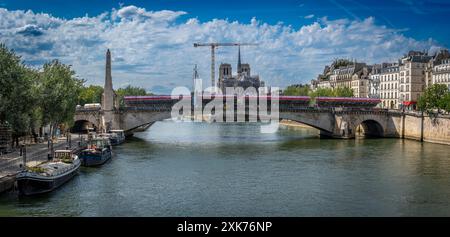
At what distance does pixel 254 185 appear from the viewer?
33.0 m

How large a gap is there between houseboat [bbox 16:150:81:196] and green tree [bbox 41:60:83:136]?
14192 millimetres

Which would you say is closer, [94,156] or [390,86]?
[94,156]

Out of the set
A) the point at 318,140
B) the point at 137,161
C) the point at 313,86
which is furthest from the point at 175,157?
the point at 313,86

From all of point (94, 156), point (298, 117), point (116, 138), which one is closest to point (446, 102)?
point (298, 117)

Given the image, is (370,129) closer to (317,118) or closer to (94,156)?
(317,118)

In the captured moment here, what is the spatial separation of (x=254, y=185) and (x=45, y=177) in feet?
38.6

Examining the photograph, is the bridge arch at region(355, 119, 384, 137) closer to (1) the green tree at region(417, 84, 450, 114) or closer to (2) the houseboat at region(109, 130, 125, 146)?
(1) the green tree at region(417, 84, 450, 114)

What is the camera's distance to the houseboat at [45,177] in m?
28.0

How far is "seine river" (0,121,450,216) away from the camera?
2598cm

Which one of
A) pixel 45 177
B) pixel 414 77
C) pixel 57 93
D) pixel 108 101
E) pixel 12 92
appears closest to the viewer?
pixel 45 177

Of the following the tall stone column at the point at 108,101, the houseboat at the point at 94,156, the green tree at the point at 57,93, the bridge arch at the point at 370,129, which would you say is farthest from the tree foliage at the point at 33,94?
the bridge arch at the point at 370,129

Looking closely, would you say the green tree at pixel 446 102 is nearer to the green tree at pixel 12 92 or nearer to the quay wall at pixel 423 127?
the quay wall at pixel 423 127
